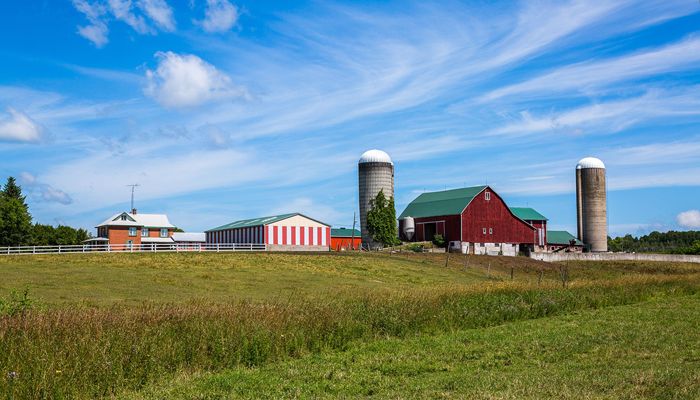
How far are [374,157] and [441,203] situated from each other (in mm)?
9487

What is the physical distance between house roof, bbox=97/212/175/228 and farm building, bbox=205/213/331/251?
1112 inches

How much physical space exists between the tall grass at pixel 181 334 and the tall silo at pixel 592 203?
81304 millimetres

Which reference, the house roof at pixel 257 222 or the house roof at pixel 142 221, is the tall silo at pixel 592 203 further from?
the house roof at pixel 142 221

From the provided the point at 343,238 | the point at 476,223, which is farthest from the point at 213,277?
the point at 343,238

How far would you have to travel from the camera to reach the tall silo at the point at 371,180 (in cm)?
8344

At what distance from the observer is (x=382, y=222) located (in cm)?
8100

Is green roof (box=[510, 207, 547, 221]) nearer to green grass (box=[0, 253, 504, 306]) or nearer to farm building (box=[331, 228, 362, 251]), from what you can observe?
farm building (box=[331, 228, 362, 251])

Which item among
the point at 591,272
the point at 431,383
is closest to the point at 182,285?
the point at 431,383

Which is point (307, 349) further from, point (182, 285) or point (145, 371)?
point (182, 285)

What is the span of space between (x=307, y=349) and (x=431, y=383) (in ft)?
15.5

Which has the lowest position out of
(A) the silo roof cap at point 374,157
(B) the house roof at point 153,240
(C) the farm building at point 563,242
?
(C) the farm building at point 563,242

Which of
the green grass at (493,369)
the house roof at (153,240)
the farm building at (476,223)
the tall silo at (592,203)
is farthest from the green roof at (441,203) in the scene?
the green grass at (493,369)

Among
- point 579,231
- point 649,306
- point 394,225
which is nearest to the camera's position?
point 649,306

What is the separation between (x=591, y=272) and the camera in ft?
202
